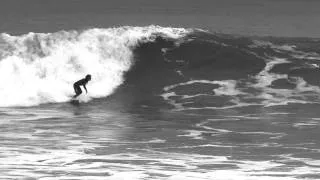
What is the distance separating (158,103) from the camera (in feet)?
65.0

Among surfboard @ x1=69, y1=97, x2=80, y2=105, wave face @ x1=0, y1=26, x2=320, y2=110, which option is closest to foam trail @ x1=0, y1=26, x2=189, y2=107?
wave face @ x1=0, y1=26, x2=320, y2=110

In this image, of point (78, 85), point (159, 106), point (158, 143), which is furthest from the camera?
point (78, 85)

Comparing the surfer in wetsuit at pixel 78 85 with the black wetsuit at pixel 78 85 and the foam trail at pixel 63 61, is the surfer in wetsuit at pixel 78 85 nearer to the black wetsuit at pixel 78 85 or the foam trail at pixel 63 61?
the black wetsuit at pixel 78 85

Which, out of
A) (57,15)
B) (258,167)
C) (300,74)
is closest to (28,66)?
(300,74)

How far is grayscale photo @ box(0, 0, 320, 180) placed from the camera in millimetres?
11570

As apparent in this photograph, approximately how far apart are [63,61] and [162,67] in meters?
2.83

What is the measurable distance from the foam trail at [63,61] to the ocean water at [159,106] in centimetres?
3

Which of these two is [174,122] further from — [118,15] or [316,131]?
[118,15]

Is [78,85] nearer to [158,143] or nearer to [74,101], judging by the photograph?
[74,101]

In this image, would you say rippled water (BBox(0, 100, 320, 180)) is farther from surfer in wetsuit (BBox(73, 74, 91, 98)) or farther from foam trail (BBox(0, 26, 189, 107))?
foam trail (BBox(0, 26, 189, 107))

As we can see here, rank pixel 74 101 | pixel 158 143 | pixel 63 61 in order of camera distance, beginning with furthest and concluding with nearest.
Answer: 1. pixel 63 61
2. pixel 74 101
3. pixel 158 143

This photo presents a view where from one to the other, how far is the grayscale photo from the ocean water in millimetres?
30

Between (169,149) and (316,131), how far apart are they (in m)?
3.41

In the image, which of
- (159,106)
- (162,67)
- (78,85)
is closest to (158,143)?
(159,106)
